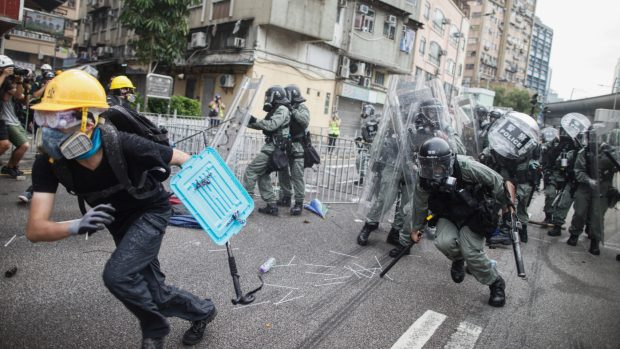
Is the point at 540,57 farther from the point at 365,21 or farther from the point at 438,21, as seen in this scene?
the point at 365,21

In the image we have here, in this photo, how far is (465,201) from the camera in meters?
3.97

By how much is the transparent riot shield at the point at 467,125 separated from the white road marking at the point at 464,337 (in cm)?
Result: 433

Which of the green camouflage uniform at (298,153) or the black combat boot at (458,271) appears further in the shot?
the green camouflage uniform at (298,153)

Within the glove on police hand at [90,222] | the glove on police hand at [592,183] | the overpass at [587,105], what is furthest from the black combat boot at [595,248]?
the overpass at [587,105]

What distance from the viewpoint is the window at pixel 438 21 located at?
35003mm

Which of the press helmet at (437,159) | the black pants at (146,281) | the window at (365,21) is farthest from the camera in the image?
the window at (365,21)

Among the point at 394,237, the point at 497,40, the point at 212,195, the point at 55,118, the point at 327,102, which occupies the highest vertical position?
the point at 497,40

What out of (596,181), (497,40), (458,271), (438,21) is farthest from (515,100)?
(458,271)

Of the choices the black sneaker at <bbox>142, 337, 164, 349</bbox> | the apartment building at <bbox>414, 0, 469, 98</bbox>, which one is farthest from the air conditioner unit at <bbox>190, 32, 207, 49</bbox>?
the black sneaker at <bbox>142, 337, 164, 349</bbox>

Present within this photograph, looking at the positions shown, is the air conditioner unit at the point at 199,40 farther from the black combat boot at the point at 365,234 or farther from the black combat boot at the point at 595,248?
the black combat boot at the point at 595,248

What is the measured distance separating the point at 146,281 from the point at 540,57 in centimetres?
11372

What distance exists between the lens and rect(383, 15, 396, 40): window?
2658cm

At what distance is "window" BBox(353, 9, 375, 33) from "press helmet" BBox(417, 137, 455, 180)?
882 inches

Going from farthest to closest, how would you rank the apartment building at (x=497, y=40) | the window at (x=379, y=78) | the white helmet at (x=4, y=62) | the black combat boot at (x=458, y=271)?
the apartment building at (x=497, y=40)
the window at (x=379, y=78)
the white helmet at (x=4, y=62)
the black combat boot at (x=458, y=271)
